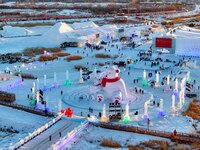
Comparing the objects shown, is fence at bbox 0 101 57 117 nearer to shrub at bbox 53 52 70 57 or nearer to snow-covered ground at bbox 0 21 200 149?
snow-covered ground at bbox 0 21 200 149

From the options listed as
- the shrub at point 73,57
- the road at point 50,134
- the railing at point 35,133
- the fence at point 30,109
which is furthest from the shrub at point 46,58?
the road at point 50,134

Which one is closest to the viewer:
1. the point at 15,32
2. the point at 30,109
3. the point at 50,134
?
the point at 50,134

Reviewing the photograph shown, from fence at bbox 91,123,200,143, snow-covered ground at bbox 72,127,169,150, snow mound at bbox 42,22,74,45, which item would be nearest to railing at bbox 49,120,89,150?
snow-covered ground at bbox 72,127,169,150

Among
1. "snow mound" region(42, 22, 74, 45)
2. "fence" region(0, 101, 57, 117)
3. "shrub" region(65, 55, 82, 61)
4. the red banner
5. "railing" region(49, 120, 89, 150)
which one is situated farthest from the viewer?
"snow mound" region(42, 22, 74, 45)

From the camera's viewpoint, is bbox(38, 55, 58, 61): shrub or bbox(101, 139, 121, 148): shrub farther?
bbox(38, 55, 58, 61): shrub

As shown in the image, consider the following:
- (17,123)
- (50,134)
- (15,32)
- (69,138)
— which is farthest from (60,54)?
(69,138)

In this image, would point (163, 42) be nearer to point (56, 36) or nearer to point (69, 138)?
point (56, 36)
